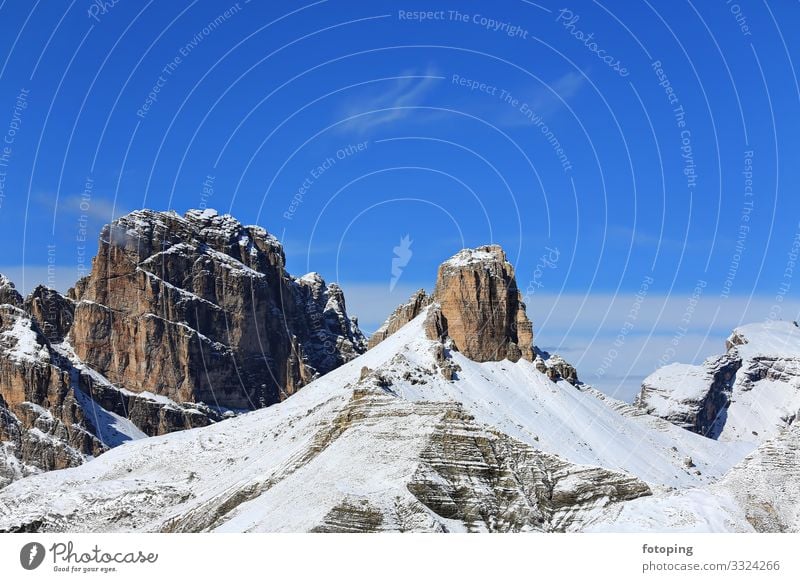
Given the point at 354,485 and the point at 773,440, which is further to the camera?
the point at 773,440

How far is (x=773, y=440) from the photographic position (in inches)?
7623
